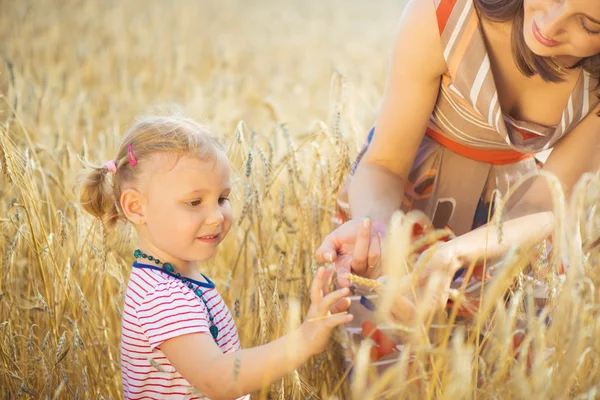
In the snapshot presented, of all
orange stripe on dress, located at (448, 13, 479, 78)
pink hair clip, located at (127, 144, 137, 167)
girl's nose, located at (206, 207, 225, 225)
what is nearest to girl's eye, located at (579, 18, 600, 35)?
orange stripe on dress, located at (448, 13, 479, 78)

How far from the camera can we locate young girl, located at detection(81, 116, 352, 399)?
1.43m

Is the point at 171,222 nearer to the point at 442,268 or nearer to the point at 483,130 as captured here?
the point at 442,268

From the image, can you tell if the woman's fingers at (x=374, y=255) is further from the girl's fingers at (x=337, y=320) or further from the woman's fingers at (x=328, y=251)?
the girl's fingers at (x=337, y=320)

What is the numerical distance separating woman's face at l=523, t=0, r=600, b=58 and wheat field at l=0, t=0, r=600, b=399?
0.41 meters

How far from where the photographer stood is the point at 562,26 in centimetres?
162

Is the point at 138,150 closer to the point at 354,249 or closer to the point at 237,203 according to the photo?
the point at 354,249

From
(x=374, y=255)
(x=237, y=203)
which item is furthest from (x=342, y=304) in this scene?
(x=237, y=203)

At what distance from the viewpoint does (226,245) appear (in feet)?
8.89

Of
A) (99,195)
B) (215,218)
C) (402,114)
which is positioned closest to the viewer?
(215,218)

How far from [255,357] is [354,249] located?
39 centimetres

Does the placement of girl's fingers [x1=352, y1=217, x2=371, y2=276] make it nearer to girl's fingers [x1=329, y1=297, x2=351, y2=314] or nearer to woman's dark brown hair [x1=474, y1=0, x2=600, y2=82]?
girl's fingers [x1=329, y1=297, x2=351, y2=314]


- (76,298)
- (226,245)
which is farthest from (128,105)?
(76,298)

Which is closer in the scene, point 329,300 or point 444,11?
point 329,300

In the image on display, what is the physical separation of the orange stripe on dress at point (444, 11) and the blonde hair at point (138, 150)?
72 centimetres
